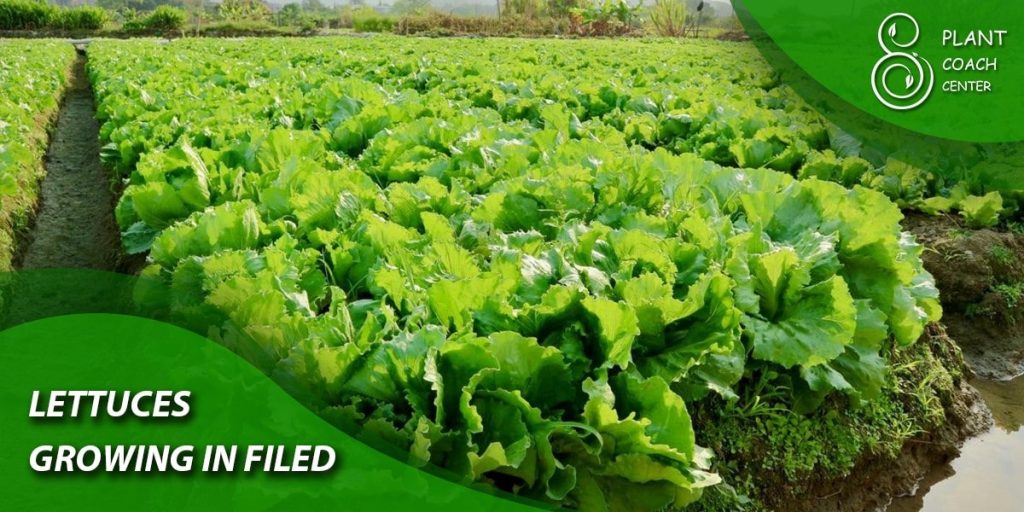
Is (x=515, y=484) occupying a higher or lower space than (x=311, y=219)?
lower

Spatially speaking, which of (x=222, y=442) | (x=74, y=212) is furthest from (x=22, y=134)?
(x=222, y=442)

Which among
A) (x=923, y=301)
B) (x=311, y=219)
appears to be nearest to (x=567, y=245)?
(x=311, y=219)

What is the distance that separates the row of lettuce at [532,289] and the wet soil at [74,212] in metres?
2.42

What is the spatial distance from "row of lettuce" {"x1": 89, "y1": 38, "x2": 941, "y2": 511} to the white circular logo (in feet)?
6.32

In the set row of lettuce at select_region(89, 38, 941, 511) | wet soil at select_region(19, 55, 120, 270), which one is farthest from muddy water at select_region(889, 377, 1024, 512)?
wet soil at select_region(19, 55, 120, 270)

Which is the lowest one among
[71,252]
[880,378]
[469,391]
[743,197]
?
[71,252]

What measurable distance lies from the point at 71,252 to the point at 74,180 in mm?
3003

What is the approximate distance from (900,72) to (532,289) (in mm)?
6113

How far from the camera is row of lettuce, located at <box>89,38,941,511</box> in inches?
93.3

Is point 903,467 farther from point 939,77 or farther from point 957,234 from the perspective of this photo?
point 939,77

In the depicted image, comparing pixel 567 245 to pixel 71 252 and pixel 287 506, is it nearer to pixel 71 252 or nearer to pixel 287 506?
pixel 287 506

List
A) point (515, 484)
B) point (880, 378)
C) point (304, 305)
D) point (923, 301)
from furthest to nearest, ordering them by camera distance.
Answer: point (923, 301), point (880, 378), point (304, 305), point (515, 484)

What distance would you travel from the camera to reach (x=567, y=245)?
3170 mm

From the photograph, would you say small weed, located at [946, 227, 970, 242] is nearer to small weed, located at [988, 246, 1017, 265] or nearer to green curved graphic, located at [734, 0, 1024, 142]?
small weed, located at [988, 246, 1017, 265]
